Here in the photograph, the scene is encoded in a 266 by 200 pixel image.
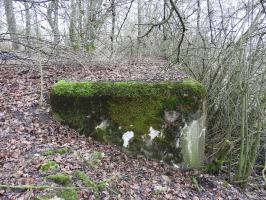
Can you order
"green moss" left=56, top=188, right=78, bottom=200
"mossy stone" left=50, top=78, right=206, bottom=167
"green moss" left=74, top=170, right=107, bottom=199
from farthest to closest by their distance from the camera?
"mossy stone" left=50, top=78, right=206, bottom=167
"green moss" left=74, top=170, right=107, bottom=199
"green moss" left=56, top=188, right=78, bottom=200

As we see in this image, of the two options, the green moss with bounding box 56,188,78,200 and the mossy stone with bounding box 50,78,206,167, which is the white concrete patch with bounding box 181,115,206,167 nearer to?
the mossy stone with bounding box 50,78,206,167

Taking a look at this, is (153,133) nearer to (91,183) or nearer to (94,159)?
(94,159)

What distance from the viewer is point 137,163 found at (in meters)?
4.82

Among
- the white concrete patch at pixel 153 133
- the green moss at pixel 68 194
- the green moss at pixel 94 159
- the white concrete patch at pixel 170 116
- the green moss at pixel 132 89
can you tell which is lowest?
the green moss at pixel 94 159

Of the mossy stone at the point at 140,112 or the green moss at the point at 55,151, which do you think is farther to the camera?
the mossy stone at the point at 140,112

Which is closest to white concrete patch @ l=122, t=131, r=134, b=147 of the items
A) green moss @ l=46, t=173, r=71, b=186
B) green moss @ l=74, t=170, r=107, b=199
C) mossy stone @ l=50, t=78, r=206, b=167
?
mossy stone @ l=50, t=78, r=206, b=167

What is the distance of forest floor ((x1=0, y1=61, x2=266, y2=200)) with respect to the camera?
3467 millimetres

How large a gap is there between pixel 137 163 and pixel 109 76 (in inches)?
115

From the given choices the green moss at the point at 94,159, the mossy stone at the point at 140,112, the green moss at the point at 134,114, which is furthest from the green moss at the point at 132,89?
the green moss at the point at 94,159

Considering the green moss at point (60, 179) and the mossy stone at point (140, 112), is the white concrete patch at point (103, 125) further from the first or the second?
the green moss at point (60, 179)

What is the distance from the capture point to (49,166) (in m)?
3.74

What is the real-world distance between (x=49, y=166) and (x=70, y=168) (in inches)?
10.5

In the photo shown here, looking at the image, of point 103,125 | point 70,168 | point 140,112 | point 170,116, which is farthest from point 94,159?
point 170,116

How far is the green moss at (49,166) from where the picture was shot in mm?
3679
